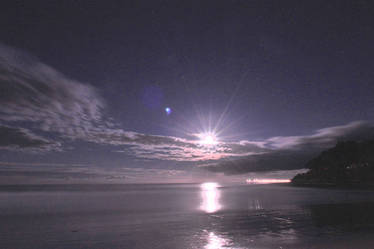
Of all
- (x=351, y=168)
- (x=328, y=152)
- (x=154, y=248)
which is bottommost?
(x=154, y=248)

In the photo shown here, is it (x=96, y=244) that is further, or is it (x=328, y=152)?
(x=328, y=152)

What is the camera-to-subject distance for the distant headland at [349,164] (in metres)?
134

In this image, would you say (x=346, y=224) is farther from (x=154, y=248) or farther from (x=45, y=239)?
(x=45, y=239)

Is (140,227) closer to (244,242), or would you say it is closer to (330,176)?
(244,242)

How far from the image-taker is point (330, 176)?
174000 millimetres

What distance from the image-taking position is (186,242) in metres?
19.7

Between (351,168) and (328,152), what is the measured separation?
54.4ft

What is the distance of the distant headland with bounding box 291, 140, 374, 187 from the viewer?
134m

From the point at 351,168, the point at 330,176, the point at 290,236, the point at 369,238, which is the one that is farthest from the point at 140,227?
the point at 330,176

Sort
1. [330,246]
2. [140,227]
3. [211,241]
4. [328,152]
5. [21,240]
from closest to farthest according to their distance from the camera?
[330,246], [211,241], [21,240], [140,227], [328,152]

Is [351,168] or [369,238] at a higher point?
[351,168]

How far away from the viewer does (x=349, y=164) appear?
15238 centimetres

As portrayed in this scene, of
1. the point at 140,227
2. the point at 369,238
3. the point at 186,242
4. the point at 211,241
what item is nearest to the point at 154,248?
the point at 186,242

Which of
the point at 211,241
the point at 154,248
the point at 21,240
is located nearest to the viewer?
the point at 154,248
